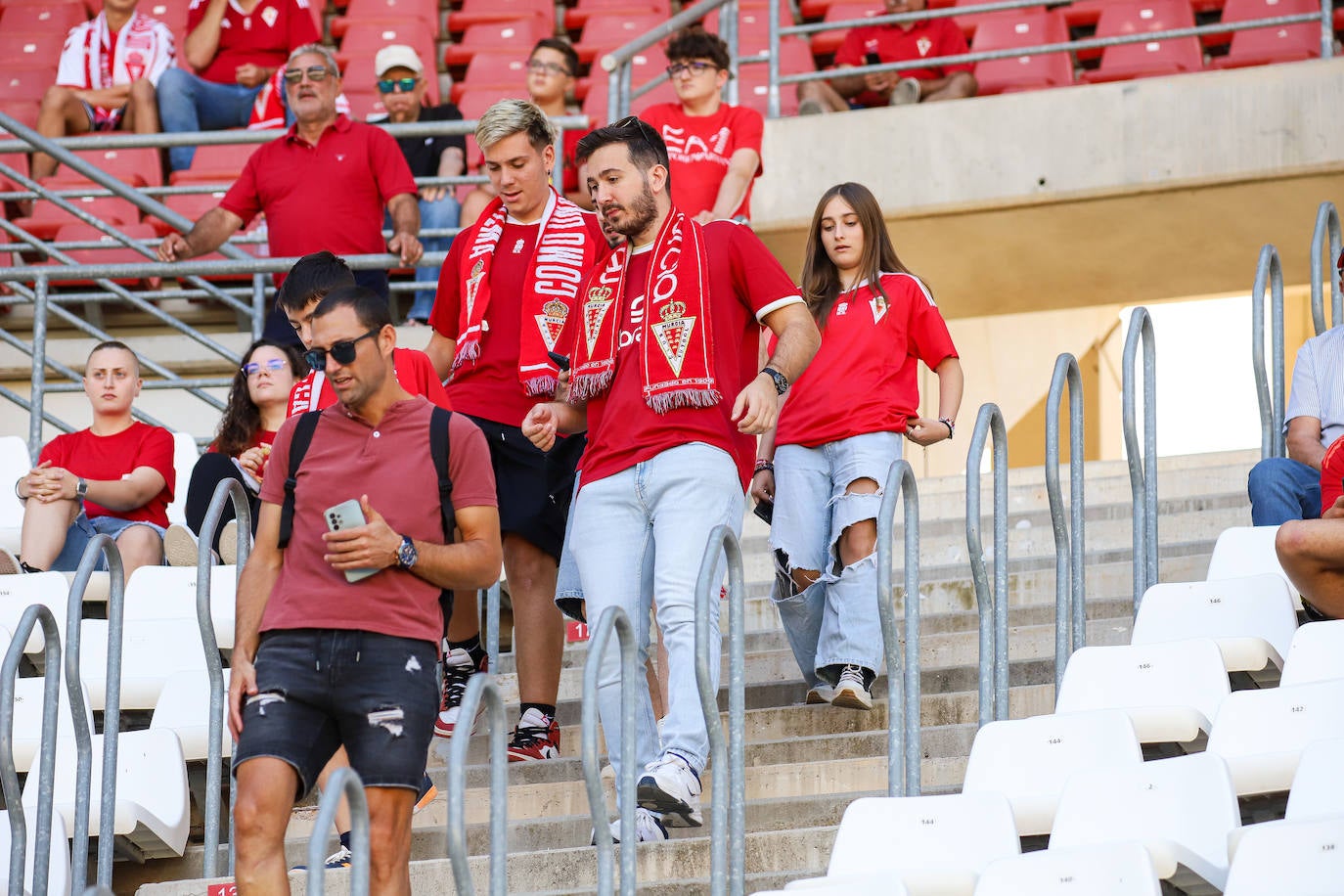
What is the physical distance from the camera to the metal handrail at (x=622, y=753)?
3.57 meters

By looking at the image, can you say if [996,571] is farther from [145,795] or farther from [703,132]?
[703,132]

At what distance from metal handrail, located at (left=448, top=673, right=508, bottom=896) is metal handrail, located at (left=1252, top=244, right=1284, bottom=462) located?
3.33 metres

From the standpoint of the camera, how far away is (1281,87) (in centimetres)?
879

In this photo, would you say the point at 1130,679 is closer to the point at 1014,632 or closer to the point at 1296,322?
the point at 1014,632

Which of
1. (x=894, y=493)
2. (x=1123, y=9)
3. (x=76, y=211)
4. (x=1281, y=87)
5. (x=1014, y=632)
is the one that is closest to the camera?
(x=894, y=493)

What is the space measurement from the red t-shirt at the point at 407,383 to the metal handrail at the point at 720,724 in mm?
1237

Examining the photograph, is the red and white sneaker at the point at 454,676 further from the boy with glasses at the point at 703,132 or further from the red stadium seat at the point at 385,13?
the red stadium seat at the point at 385,13

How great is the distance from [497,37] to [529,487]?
6.45 meters

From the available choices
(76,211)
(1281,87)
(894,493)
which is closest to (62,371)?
(76,211)

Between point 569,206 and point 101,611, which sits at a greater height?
point 569,206

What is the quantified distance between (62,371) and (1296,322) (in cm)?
883

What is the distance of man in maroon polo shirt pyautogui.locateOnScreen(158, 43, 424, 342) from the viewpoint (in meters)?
7.09

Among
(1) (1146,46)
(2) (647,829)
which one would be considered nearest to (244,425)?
(2) (647,829)

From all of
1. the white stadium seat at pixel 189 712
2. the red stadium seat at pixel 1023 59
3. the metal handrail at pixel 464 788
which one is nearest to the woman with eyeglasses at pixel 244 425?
the white stadium seat at pixel 189 712
